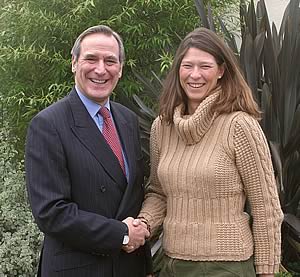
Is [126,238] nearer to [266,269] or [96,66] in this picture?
[266,269]

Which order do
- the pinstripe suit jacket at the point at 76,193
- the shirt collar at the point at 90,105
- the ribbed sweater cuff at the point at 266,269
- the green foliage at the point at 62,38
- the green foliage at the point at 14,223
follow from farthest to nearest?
the green foliage at the point at 62,38 → the green foliage at the point at 14,223 → the shirt collar at the point at 90,105 → the ribbed sweater cuff at the point at 266,269 → the pinstripe suit jacket at the point at 76,193

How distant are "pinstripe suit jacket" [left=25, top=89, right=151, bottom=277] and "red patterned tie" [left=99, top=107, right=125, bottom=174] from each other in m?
0.05

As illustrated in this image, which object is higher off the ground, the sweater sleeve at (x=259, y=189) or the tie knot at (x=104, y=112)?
the tie knot at (x=104, y=112)

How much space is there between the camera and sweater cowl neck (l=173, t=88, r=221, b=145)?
2.62 metres

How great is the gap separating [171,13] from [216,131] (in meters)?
2.82

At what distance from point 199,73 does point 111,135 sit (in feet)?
1.68

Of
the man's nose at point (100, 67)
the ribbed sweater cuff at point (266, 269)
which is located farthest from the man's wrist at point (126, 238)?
the man's nose at point (100, 67)

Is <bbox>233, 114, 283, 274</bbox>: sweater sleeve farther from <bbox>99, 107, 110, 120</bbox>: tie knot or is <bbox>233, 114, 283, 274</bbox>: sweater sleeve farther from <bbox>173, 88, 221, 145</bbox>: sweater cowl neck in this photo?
<bbox>99, 107, 110, 120</bbox>: tie knot

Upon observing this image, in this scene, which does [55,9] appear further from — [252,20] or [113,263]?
[113,263]

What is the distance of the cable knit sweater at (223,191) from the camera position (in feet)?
8.44

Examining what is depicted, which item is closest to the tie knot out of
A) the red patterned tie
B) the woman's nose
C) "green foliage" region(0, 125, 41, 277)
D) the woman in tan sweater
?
the red patterned tie

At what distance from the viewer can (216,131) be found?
2.63m

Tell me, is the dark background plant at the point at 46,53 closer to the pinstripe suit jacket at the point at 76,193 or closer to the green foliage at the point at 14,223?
the green foliage at the point at 14,223

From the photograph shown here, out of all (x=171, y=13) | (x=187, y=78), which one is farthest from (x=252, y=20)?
(x=187, y=78)
